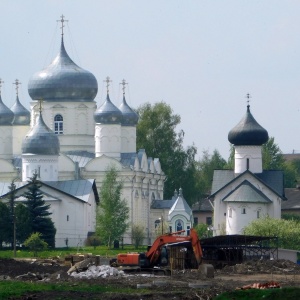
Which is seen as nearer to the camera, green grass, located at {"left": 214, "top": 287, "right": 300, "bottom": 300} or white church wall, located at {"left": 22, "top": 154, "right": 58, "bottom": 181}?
green grass, located at {"left": 214, "top": 287, "right": 300, "bottom": 300}

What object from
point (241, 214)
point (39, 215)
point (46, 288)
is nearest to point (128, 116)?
point (241, 214)

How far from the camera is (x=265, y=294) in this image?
30.5m

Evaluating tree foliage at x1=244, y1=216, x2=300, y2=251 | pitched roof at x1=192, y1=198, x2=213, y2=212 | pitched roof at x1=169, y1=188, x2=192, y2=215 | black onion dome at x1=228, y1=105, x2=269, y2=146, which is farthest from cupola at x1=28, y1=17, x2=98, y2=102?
tree foliage at x1=244, y1=216, x2=300, y2=251

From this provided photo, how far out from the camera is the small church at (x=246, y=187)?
259 ft

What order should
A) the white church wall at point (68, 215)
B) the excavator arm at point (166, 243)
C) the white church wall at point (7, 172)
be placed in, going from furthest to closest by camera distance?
the white church wall at point (7, 172)
the white church wall at point (68, 215)
the excavator arm at point (166, 243)

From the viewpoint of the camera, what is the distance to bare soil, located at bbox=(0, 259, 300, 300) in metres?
33.2

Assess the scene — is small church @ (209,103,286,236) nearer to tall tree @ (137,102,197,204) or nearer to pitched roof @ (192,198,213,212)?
tall tree @ (137,102,197,204)

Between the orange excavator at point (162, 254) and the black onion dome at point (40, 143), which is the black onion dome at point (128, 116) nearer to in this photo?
the black onion dome at point (40, 143)

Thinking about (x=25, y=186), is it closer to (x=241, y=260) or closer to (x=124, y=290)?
(x=241, y=260)

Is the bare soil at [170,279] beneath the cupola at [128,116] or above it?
beneath

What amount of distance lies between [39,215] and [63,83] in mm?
14183

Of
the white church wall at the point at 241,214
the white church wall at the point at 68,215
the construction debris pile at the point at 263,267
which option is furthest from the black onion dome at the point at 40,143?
the construction debris pile at the point at 263,267

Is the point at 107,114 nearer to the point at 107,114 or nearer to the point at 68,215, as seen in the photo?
the point at 107,114

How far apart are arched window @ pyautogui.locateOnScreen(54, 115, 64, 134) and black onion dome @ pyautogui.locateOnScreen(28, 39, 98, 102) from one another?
3.43 feet
